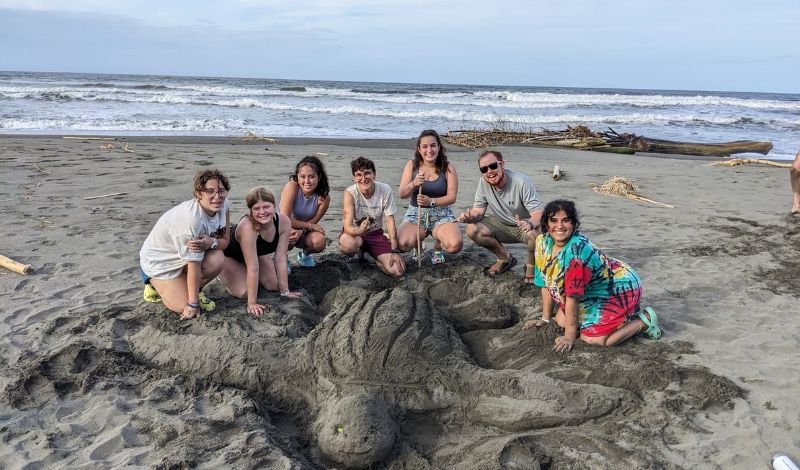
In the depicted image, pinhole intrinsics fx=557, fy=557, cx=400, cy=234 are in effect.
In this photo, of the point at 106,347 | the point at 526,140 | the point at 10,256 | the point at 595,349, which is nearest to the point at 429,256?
the point at 595,349

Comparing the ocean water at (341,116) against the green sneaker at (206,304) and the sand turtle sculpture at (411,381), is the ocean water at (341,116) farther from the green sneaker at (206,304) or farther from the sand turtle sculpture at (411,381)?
the sand turtle sculpture at (411,381)

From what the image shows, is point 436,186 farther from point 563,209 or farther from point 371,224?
point 563,209

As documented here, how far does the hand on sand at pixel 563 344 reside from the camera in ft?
11.0

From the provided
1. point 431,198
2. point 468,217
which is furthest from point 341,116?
point 468,217

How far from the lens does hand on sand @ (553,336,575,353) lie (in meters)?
3.35

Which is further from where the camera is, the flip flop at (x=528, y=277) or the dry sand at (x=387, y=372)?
the flip flop at (x=528, y=277)

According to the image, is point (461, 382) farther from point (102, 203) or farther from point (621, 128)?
point (621, 128)

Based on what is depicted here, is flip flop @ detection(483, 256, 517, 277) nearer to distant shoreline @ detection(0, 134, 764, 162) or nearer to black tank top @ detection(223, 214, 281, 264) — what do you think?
black tank top @ detection(223, 214, 281, 264)

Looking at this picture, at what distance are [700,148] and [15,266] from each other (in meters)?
14.6

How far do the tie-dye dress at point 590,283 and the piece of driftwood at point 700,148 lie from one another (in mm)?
11760

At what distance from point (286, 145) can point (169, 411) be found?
10329 mm

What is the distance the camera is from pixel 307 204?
470 centimetres

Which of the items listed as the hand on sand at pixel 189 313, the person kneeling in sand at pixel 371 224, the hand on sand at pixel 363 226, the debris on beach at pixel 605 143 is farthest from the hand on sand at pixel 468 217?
the debris on beach at pixel 605 143

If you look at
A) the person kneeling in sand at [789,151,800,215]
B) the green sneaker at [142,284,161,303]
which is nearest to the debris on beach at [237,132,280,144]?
the green sneaker at [142,284,161,303]
